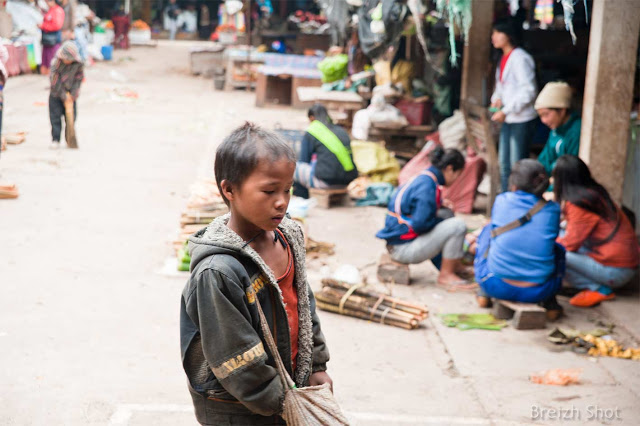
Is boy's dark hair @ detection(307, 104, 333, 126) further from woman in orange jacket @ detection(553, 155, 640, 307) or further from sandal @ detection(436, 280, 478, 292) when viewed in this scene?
woman in orange jacket @ detection(553, 155, 640, 307)

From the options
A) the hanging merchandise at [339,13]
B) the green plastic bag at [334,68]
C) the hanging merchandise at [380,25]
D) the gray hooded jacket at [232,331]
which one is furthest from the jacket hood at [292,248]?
the green plastic bag at [334,68]

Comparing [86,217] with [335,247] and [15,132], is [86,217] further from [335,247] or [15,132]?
[15,132]

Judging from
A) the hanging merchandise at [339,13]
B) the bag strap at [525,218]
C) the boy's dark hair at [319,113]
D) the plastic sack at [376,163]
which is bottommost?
the plastic sack at [376,163]

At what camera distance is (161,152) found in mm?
11805

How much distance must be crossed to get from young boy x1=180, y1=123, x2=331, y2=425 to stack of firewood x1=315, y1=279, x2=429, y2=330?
3034 millimetres

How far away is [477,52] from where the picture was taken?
9.04 m

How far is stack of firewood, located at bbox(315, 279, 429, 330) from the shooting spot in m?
5.42

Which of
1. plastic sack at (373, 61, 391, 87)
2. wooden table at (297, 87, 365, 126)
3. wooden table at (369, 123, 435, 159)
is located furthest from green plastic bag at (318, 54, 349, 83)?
wooden table at (369, 123, 435, 159)

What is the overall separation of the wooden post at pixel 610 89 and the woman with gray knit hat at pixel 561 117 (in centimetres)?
94

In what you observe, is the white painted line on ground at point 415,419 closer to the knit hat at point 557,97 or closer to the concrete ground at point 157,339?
the concrete ground at point 157,339

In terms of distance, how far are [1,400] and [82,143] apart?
8.76 meters

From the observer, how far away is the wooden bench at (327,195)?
352 inches

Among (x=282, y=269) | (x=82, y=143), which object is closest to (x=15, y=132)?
(x=82, y=143)

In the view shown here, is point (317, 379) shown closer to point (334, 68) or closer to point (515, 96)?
point (515, 96)
